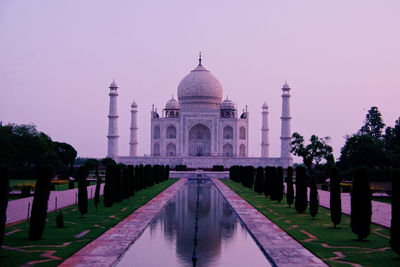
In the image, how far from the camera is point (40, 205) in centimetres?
918

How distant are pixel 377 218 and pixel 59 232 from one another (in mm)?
8044

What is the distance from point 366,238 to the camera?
9602 mm

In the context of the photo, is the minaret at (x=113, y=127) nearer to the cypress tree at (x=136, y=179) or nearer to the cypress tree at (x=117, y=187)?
the cypress tree at (x=136, y=179)

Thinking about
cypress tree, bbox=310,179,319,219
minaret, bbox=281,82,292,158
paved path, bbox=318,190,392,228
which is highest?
minaret, bbox=281,82,292,158

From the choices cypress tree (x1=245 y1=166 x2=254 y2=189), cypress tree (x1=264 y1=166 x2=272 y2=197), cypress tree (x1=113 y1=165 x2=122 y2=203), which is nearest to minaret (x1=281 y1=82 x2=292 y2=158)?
cypress tree (x1=245 y1=166 x2=254 y2=189)

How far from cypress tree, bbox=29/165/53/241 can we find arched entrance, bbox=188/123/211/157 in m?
35.9

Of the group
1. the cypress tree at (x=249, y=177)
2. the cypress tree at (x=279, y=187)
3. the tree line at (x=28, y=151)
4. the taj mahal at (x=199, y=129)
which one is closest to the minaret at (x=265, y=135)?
the taj mahal at (x=199, y=129)

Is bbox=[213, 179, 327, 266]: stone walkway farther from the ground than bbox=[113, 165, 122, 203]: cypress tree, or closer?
closer

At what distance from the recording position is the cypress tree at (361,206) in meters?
9.22

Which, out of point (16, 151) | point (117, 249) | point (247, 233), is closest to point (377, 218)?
point (247, 233)

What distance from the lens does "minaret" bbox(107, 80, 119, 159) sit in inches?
1561

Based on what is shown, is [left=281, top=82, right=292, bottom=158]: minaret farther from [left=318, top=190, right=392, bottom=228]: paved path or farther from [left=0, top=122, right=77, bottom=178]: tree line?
[left=318, top=190, right=392, bottom=228]: paved path

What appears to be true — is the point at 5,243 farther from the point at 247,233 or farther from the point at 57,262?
the point at 247,233

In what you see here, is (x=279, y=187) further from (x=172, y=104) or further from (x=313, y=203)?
(x=172, y=104)
